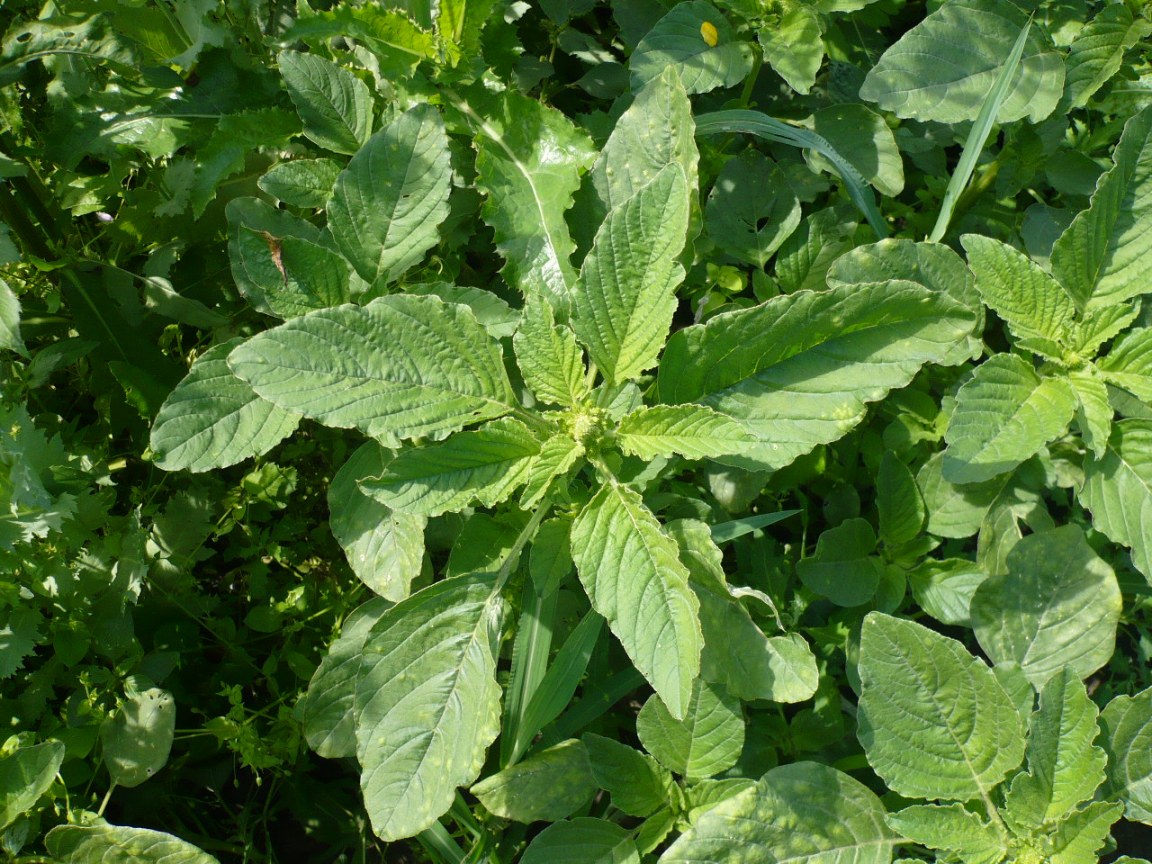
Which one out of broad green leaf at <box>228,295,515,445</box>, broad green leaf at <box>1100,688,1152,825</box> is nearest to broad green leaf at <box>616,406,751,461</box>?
broad green leaf at <box>228,295,515,445</box>

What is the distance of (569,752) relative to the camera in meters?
2.21

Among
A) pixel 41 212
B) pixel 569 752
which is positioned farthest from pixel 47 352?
pixel 569 752

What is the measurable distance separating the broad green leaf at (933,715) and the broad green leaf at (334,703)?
113 cm

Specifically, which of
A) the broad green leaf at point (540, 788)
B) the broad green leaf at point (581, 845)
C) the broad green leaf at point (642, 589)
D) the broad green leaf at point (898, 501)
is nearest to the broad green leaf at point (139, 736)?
the broad green leaf at point (540, 788)

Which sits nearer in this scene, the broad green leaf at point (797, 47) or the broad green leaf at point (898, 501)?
the broad green leaf at point (797, 47)

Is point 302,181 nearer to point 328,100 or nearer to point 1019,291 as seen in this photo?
point 328,100

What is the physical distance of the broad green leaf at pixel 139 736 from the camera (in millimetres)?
2252

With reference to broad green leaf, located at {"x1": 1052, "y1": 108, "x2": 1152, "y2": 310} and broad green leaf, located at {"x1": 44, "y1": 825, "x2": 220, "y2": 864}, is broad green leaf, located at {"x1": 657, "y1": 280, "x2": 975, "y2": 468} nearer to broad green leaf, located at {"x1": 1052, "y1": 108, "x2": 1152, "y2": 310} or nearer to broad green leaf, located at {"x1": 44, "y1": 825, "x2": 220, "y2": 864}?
broad green leaf, located at {"x1": 1052, "y1": 108, "x2": 1152, "y2": 310}

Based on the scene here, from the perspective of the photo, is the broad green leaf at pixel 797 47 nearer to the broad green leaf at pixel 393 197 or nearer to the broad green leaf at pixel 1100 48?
the broad green leaf at pixel 1100 48

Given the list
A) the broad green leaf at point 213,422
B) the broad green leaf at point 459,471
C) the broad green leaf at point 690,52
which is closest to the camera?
the broad green leaf at point 459,471

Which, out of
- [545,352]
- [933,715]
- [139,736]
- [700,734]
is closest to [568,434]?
[545,352]

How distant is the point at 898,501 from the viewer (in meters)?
2.41

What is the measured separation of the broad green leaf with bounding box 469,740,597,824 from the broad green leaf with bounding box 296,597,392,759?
0.34 metres

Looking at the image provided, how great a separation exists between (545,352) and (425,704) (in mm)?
706
